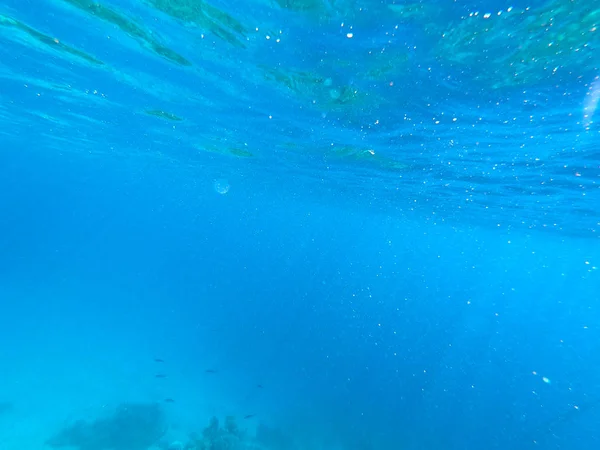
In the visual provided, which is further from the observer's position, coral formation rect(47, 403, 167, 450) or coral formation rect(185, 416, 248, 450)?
coral formation rect(47, 403, 167, 450)

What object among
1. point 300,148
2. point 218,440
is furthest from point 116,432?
point 300,148

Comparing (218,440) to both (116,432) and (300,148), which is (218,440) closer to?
(116,432)

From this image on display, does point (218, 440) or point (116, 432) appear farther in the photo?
point (116, 432)

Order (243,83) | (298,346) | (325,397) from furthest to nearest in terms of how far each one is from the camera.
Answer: (298,346) < (325,397) < (243,83)

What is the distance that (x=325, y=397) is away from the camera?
2819cm

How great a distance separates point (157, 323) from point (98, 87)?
42.7 m

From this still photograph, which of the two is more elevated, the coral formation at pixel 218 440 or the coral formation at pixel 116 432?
the coral formation at pixel 218 440

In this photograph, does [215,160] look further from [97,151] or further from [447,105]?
[447,105]

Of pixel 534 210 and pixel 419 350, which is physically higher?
pixel 534 210

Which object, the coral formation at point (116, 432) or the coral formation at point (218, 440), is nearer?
the coral formation at point (218, 440)

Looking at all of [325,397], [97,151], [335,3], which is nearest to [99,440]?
[325,397]

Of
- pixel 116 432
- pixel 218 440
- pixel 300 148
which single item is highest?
pixel 300 148

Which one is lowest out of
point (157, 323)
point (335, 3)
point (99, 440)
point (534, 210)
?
point (157, 323)

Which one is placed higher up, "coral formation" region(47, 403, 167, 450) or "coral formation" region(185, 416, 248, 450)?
"coral formation" region(185, 416, 248, 450)
